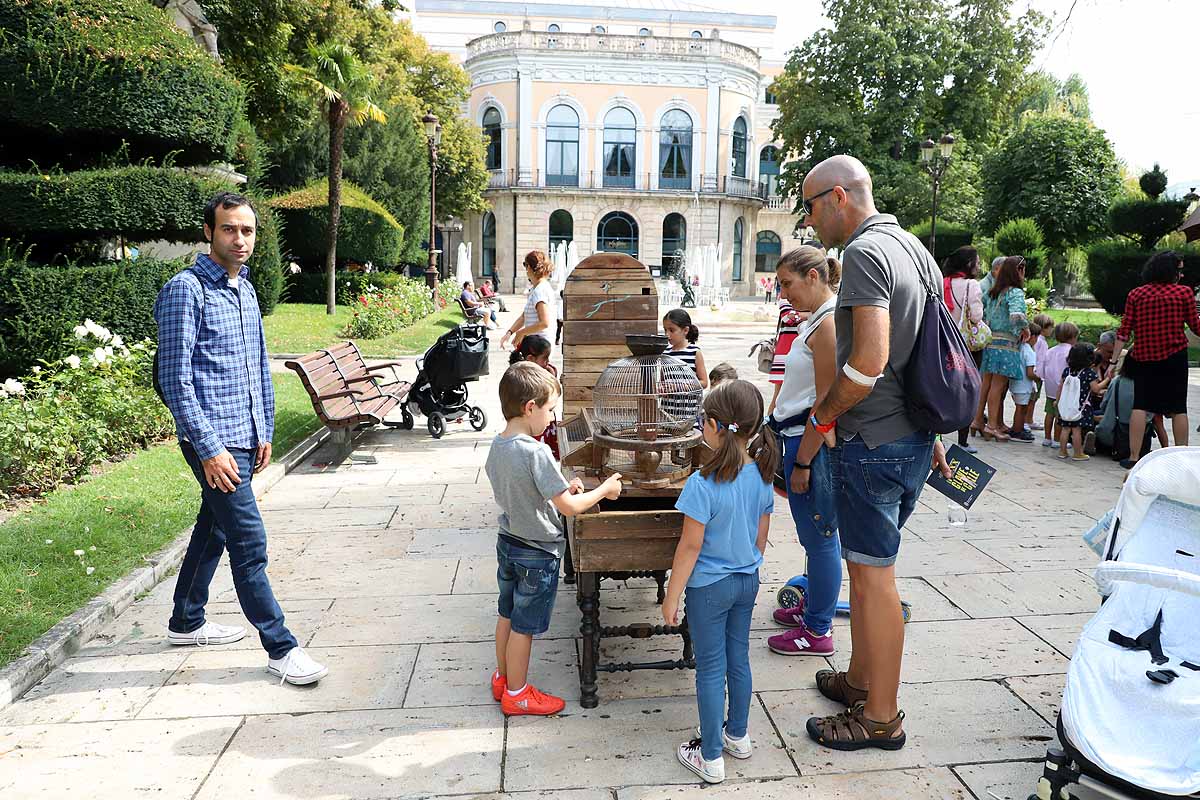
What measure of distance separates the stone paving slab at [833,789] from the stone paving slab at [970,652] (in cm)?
75

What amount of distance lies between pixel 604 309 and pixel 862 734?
340 centimetres

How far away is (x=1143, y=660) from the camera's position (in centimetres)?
290

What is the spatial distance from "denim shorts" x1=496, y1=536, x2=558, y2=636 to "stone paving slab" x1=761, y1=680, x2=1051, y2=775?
1.04 meters

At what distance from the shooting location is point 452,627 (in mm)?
4469

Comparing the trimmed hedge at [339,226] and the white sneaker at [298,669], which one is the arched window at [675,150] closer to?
the trimmed hedge at [339,226]

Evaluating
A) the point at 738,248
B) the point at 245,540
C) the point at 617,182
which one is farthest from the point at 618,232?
the point at 245,540

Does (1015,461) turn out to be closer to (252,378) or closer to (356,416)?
(356,416)

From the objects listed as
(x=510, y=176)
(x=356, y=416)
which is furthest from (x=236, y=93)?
(x=510, y=176)

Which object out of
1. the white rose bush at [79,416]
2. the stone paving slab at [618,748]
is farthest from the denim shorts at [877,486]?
the white rose bush at [79,416]

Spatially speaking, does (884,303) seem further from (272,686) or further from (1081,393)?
(1081,393)

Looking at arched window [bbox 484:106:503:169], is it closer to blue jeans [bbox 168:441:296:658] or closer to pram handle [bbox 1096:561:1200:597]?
blue jeans [bbox 168:441:296:658]

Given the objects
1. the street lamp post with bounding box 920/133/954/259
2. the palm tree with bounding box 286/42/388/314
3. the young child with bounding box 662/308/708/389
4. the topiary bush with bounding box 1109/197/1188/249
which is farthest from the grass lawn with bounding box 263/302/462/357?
the topiary bush with bounding box 1109/197/1188/249

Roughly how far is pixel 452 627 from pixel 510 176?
1796 inches

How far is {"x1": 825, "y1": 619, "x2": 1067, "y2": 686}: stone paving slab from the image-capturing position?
155 inches
